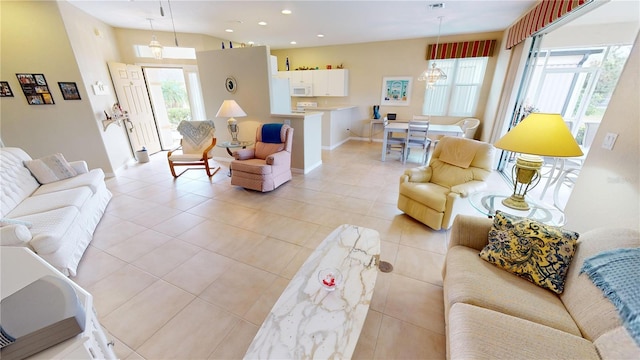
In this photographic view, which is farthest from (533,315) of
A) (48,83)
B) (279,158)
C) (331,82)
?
(331,82)

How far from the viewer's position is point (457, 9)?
12.6 ft

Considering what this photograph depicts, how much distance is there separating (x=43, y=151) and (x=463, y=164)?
6092 mm

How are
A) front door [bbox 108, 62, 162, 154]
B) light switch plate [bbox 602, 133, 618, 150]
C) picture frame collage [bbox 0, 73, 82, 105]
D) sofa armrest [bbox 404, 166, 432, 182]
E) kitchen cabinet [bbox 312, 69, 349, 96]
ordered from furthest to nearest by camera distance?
1. kitchen cabinet [bbox 312, 69, 349, 96]
2. front door [bbox 108, 62, 162, 154]
3. picture frame collage [bbox 0, 73, 82, 105]
4. sofa armrest [bbox 404, 166, 432, 182]
5. light switch plate [bbox 602, 133, 618, 150]

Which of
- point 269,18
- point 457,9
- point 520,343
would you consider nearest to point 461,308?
point 520,343

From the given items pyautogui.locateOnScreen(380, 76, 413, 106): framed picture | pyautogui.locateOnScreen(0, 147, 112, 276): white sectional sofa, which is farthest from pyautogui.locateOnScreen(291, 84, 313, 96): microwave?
pyautogui.locateOnScreen(0, 147, 112, 276): white sectional sofa

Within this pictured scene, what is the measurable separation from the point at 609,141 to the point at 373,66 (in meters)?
5.69

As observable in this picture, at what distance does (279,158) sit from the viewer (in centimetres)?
357

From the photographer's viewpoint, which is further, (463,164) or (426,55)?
(426,55)

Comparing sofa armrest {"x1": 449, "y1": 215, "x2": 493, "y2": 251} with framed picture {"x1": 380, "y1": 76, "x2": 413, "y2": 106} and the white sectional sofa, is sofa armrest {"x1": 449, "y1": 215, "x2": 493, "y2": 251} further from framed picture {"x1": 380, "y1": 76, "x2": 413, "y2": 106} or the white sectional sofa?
framed picture {"x1": 380, "y1": 76, "x2": 413, "y2": 106}

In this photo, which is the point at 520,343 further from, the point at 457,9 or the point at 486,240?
the point at 457,9

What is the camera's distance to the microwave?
720 centimetres

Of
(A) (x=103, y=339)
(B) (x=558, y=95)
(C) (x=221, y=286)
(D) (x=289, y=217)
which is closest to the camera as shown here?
(A) (x=103, y=339)

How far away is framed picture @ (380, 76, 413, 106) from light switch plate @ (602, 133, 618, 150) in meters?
5.12

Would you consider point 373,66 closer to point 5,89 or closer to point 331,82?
point 331,82
